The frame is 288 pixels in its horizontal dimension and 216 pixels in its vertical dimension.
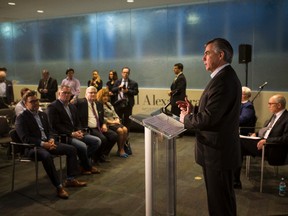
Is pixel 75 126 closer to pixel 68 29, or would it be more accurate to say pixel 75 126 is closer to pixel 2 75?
pixel 2 75

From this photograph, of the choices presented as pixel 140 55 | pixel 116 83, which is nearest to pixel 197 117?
pixel 116 83

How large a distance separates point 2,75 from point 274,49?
5.90m

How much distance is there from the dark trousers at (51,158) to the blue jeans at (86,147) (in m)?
0.25

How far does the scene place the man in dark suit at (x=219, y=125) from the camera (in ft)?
7.36

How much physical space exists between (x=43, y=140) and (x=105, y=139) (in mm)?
1160

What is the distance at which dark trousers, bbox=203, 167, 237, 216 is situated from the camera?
2330 mm

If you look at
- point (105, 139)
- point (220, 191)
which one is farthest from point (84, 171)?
point (220, 191)

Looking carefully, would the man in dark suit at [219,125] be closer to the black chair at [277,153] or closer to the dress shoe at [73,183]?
the black chair at [277,153]

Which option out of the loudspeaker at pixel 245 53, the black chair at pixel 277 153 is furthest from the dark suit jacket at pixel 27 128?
the loudspeaker at pixel 245 53

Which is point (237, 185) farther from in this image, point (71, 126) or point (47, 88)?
point (47, 88)

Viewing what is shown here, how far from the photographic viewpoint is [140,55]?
28.1 feet

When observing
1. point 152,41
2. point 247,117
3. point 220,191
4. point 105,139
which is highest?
point 152,41

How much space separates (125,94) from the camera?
6586 millimetres

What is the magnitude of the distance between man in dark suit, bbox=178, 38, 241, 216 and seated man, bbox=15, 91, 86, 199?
1978mm
